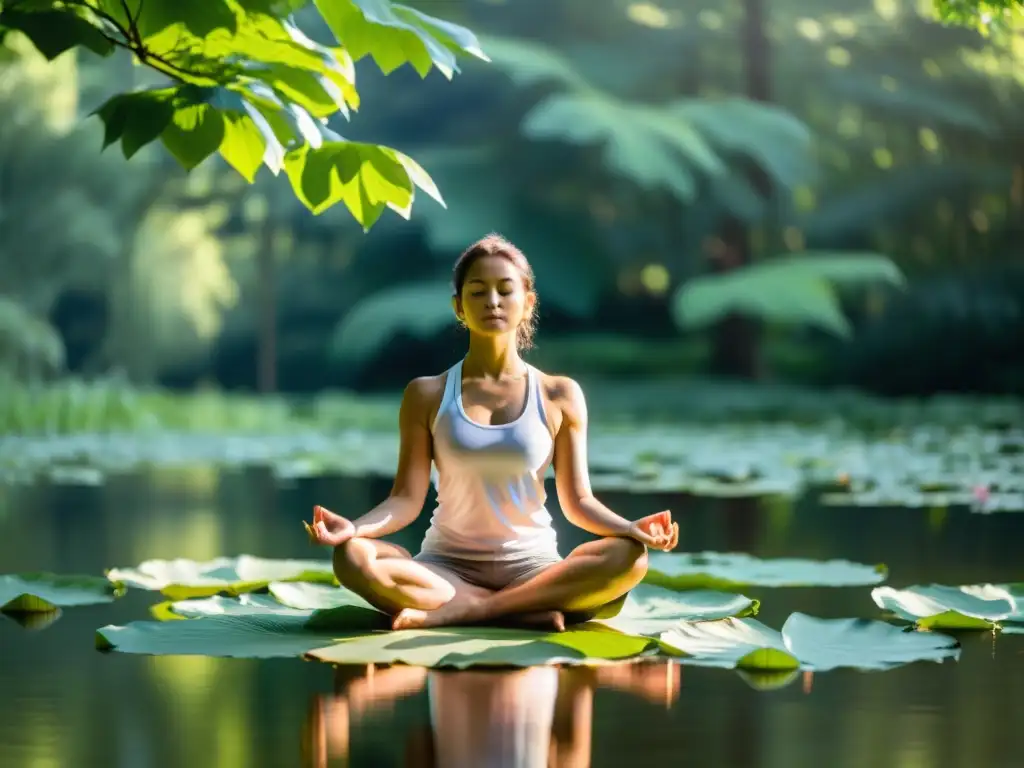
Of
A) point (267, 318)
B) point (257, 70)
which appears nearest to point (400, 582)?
point (257, 70)

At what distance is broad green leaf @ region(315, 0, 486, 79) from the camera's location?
236cm

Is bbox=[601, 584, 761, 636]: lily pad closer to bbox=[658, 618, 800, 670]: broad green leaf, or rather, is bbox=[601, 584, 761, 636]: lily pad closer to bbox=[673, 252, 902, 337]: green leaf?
bbox=[658, 618, 800, 670]: broad green leaf

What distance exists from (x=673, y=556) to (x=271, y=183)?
43.5 feet

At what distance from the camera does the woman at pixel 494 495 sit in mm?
2865

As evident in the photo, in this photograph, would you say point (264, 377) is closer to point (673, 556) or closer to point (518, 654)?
point (673, 556)

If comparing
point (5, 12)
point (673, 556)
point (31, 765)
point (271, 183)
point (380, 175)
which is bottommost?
point (31, 765)

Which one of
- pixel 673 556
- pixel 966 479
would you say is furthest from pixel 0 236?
pixel 673 556

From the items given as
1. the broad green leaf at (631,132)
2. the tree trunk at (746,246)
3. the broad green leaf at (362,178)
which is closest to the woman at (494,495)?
the broad green leaf at (362,178)

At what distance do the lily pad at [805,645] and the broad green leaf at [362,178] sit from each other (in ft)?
2.67

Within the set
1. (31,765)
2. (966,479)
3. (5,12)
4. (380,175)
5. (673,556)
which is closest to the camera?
(31,765)

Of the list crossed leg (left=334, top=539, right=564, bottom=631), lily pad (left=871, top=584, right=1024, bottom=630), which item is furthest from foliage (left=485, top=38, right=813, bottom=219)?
crossed leg (left=334, top=539, right=564, bottom=631)

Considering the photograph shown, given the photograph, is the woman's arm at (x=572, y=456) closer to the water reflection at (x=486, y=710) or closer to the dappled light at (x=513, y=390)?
the dappled light at (x=513, y=390)

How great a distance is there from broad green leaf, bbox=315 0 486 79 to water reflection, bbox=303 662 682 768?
0.87 m

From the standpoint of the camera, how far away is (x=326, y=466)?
8.50m
